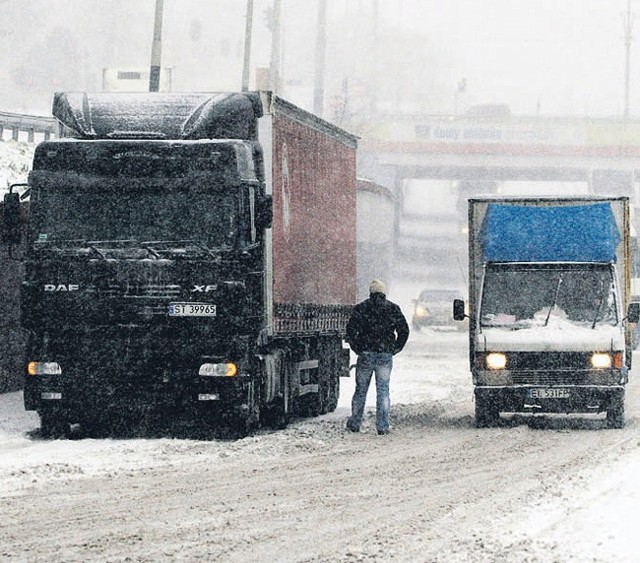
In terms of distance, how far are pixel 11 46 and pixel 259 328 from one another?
18172 centimetres

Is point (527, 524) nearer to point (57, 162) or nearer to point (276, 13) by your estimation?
point (57, 162)

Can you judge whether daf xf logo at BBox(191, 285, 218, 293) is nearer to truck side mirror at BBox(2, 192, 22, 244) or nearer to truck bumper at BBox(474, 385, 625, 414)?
truck side mirror at BBox(2, 192, 22, 244)

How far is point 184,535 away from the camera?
1016cm

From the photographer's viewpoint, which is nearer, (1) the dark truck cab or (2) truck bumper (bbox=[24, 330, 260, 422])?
(1) the dark truck cab

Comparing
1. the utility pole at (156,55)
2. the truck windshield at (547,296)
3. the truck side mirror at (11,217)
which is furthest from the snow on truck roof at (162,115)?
the utility pole at (156,55)

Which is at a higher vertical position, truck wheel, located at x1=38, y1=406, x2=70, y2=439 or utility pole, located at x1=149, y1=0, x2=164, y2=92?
utility pole, located at x1=149, y1=0, x2=164, y2=92

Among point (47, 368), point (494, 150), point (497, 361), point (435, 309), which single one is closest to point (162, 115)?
point (47, 368)

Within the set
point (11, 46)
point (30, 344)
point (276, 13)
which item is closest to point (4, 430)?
point (30, 344)

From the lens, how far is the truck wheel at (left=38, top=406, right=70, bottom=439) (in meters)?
17.9

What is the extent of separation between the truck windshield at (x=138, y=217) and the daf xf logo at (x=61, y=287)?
46cm

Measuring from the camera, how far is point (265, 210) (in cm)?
1752

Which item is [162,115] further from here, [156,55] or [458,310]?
[156,55]

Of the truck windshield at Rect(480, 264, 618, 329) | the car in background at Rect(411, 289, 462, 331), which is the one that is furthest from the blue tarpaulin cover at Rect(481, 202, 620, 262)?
the car in background at Rect(411, 289, 462, 331)

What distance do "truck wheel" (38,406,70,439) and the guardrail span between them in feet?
86.1
